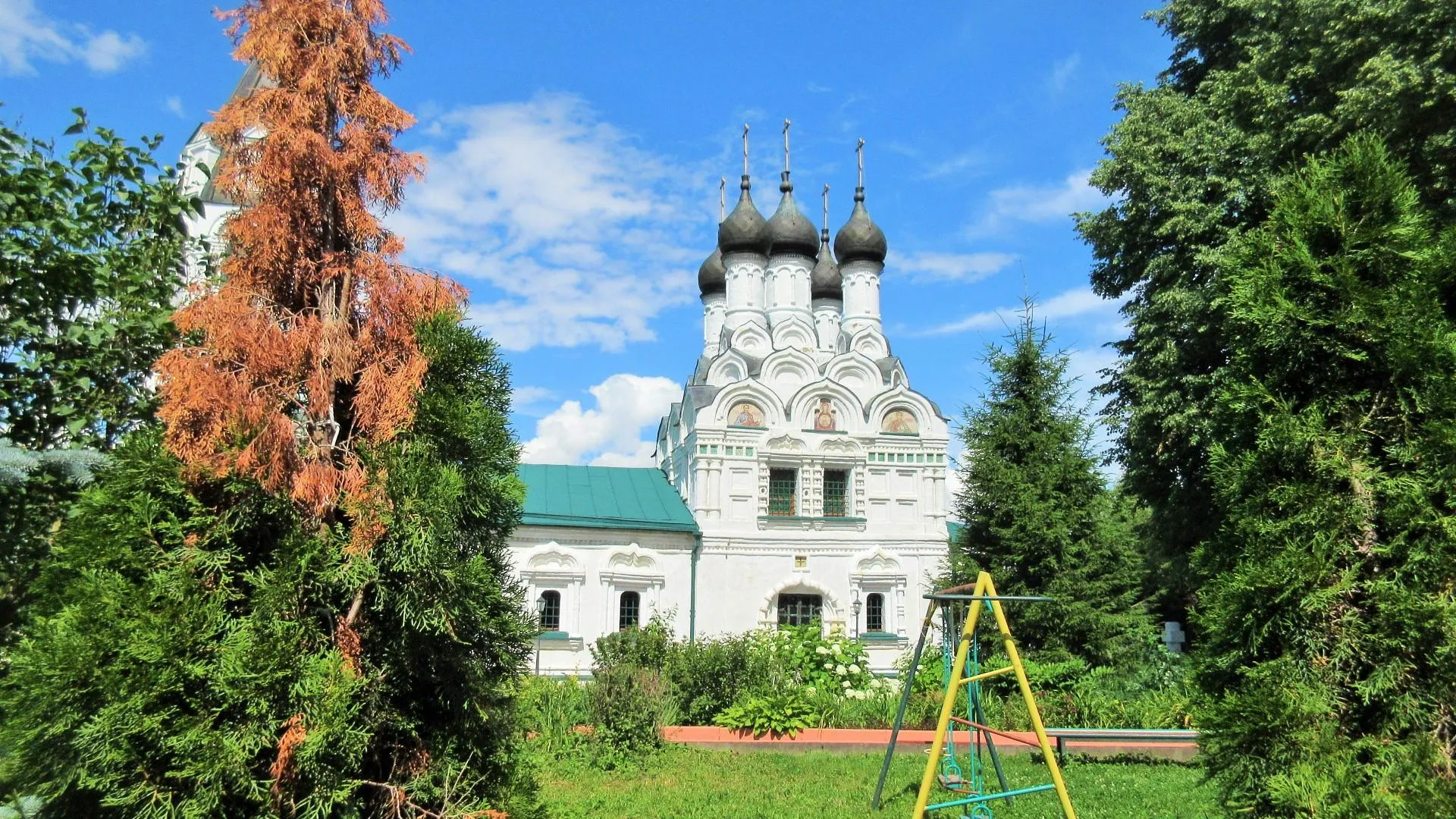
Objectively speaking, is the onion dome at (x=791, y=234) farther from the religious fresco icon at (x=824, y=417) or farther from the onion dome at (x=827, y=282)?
→ the religious fresco icon at (x=824, y=417)

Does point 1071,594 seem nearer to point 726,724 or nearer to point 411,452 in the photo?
point 726,724

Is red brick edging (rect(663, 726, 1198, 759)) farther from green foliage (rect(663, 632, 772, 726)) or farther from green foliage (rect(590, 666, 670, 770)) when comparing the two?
green foliage (rect(663, 632, 772, 726))

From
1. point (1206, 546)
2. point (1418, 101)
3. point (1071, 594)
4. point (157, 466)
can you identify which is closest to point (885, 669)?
point (1071, 594)

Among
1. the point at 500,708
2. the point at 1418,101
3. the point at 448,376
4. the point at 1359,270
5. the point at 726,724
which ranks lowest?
the point at 726,724

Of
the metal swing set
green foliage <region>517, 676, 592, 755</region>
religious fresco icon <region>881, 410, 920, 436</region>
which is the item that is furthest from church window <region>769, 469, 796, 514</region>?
the metal swing set

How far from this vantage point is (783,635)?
48.6 feet

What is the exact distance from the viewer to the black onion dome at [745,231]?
993 inches

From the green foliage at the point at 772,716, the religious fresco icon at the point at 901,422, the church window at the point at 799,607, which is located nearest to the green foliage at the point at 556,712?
the green foliage at the point at 772,716

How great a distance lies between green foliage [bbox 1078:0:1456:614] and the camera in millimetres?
10859

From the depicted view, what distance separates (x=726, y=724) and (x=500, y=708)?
23.7 ft

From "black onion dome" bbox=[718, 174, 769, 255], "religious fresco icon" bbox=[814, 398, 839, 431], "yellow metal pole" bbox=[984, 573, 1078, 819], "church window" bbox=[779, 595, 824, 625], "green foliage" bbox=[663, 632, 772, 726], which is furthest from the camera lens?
"black onion dome" bbox=[718, 174, 769, 255]

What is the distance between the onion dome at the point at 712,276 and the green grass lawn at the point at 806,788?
19.1 metres

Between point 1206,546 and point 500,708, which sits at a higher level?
point 1206,546

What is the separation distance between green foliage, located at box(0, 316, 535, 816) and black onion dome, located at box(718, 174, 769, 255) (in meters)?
21.5
